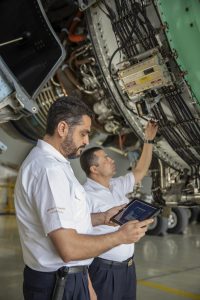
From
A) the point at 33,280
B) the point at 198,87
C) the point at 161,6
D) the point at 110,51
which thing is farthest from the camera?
the point at 110,51

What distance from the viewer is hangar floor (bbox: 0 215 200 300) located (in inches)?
151

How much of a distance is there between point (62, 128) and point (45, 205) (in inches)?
14.8

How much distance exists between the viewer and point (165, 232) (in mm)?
7707

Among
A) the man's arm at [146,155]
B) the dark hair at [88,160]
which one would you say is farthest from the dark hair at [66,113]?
the man's arm at [146,155]

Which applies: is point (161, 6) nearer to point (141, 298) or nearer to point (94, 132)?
point (94, 132)

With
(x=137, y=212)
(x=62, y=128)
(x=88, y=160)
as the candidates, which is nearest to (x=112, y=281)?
(x=88, y=160)

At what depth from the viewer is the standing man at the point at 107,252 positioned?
275 centimetres

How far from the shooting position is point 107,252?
2.76m

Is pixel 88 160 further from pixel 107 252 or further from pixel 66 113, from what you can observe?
pixel 66 113

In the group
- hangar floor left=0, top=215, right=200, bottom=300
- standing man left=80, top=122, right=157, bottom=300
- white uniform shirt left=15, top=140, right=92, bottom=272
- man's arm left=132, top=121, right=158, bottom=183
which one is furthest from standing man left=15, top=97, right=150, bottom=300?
hangar floor left=0, top=215, right=200, bottom=300

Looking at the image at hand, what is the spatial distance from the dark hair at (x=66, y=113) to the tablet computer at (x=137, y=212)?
0.49 meters

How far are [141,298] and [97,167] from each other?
1.42m

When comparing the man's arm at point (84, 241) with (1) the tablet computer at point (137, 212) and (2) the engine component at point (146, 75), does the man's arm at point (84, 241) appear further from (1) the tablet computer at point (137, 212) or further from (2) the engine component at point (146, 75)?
(2) the engine component at point (146, 75)

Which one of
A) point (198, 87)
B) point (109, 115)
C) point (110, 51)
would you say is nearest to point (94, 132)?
point (109, 115)
